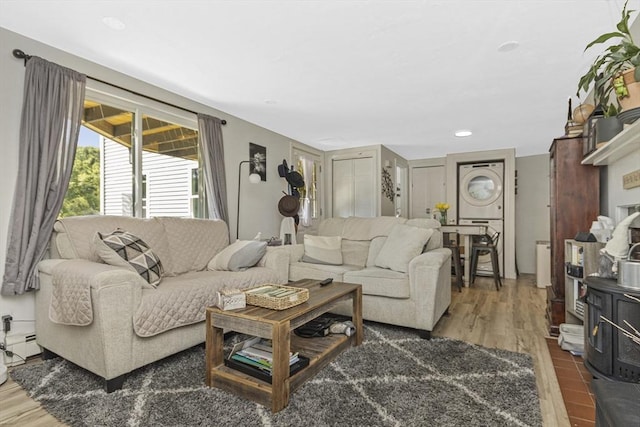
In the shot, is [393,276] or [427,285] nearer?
[427,285]

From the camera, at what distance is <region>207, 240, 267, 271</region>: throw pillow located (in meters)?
2.82

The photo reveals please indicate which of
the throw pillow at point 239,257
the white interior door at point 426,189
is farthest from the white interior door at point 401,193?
the throw pillow at point 239,257

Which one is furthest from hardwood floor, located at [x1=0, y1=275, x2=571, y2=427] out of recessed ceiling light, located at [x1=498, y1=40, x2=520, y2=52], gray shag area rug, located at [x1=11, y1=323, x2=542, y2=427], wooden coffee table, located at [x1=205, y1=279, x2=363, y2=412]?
recessed ceiling light, located at [x1=498, y1=40, x2=520, y2=52]

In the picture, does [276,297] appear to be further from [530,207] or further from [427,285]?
[530,207]

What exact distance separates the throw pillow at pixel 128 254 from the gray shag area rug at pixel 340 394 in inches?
23.4

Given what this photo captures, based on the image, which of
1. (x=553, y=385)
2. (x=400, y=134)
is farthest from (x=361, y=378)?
(x=400, y=134)

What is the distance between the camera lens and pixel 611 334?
66.4 inches

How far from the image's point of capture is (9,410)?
165 cm

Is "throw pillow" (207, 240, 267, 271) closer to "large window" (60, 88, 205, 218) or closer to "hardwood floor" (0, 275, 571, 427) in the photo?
"large window" (60, 88, 205, 218)

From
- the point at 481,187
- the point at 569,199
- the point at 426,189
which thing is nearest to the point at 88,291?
the point at 569,199

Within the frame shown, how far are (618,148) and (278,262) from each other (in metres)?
2.56

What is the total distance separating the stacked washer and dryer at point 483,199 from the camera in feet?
18.5

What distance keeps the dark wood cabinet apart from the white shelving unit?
A: 0.12m

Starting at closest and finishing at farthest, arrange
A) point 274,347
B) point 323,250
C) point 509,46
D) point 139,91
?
point 274,347 → point 509,46 → point 139,91 → point 323,250
